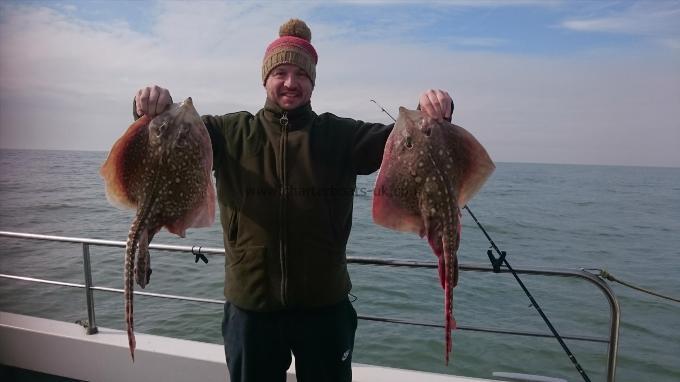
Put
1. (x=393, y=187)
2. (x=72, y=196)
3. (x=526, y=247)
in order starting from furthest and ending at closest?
1. (x=72, y=196)
2. (x=526, y=247)
3. (x=393, y=187)

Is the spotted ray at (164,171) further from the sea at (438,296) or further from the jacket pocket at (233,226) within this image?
the sea at (438,296)

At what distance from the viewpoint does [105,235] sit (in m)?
14.8

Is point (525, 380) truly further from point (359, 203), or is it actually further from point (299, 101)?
point (359, 203)

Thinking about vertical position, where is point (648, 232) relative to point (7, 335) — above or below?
below

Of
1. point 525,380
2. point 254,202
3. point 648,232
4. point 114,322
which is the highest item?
point 254,202

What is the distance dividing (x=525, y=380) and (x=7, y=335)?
160 inches

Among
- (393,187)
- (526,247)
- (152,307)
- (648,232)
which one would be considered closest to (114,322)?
(152,307)

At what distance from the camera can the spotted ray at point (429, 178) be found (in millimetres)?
2053

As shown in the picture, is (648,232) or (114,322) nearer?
(114,322)

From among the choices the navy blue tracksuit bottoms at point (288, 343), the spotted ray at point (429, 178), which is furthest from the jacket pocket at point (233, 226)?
the spotted ray at point (429, 178)

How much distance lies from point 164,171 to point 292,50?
886mm

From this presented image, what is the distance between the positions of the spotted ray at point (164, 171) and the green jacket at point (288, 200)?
0.19m

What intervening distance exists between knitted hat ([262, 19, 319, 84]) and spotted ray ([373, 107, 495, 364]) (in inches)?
23.7

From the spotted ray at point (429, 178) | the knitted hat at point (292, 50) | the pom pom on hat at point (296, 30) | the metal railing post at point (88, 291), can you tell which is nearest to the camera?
the spotted ray at point (429, 178)
